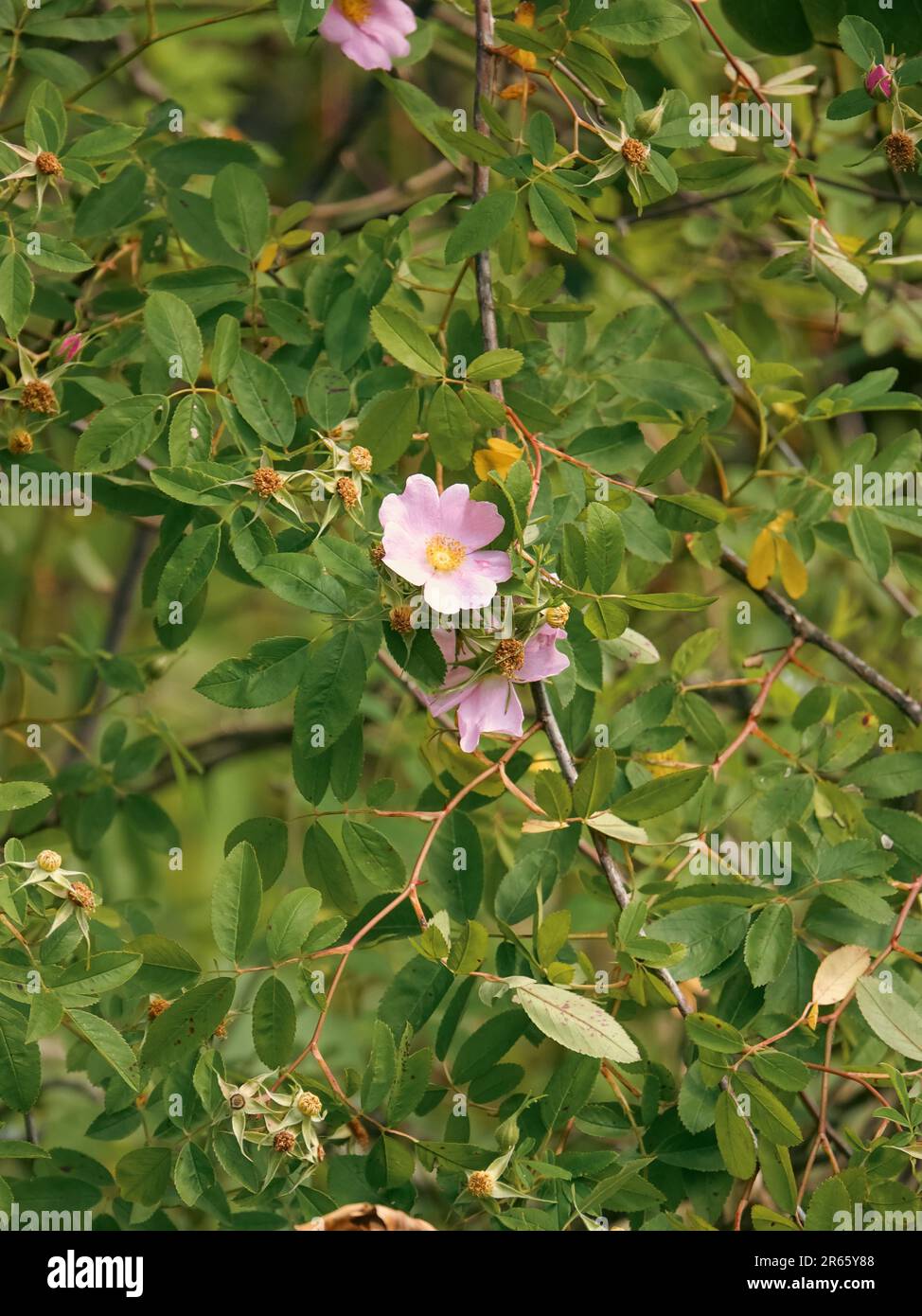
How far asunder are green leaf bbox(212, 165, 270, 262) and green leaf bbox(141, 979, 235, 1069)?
49 cm

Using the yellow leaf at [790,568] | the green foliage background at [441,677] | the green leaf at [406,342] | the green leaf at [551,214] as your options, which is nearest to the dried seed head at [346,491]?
the green foliage background at [441,677]

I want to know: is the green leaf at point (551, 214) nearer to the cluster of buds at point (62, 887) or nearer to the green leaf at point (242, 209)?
the green leaf at point (242, 209)

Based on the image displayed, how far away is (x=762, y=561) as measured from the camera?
1051 mm

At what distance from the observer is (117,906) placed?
1.06 meters

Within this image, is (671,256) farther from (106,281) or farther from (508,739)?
(508,739)

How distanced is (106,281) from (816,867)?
721mm

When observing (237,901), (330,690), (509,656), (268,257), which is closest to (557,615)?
(509,656)

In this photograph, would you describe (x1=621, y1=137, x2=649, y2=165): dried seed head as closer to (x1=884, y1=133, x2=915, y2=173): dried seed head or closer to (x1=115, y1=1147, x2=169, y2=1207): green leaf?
(x1=884, y1=133, x2=915, y2=173): dried seed head

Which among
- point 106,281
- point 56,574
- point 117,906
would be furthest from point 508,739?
point 56,574

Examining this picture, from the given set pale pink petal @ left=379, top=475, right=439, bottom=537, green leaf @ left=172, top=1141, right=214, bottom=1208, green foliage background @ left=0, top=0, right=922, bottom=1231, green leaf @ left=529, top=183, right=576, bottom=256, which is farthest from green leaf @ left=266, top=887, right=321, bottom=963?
green leaf @ left=529, top=183, right=576, bottom=256

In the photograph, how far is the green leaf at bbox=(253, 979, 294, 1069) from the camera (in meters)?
0.76

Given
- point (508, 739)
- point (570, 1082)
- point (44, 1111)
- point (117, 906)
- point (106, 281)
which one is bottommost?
point (44, 1111)

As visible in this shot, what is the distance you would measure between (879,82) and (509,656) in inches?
16.7

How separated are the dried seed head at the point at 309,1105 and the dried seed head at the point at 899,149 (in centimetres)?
64
